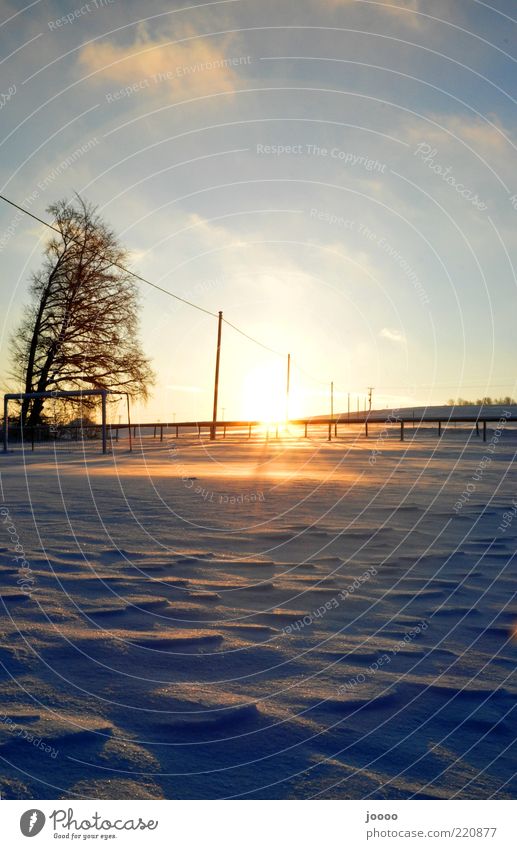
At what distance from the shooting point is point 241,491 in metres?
9.73

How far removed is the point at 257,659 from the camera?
3012mm

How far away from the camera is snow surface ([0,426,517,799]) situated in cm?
204

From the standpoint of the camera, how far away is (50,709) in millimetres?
2428

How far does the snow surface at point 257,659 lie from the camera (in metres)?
2.04

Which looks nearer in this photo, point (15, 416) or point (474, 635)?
point (474, 635)

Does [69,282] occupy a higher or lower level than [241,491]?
higher

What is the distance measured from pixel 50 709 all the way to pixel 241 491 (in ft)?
24.0

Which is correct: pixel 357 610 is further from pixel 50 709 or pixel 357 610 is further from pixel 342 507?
pixel 342 507

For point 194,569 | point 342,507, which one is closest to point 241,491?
point 342,507

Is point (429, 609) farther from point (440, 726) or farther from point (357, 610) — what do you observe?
point (440, 726)
